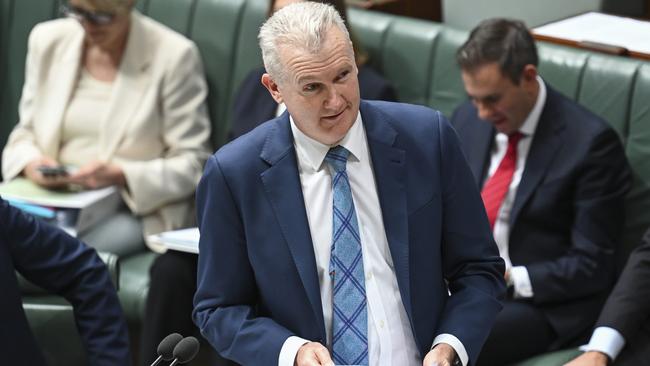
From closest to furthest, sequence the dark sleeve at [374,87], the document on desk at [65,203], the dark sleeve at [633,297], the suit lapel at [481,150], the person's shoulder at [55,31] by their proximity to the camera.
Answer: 1. the dark sleeve at [633,297]
2. the suit lapel at [481,150]
3. the dark sleeve at [374,87]
4. the document on desk at [65,203]
5. the person's shoulder at [55,31]

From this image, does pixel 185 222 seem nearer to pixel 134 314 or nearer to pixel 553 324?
pixel 134 314

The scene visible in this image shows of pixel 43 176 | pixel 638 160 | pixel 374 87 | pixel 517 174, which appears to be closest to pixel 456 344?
pixel 517 174

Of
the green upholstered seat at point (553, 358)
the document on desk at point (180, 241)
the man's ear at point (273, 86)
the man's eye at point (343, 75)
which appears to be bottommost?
the green upholstered seat at point (553, 358)

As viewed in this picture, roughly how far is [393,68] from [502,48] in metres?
0.80

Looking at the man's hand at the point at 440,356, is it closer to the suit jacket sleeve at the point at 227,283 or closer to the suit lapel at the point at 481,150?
the suit jacket sleeve at the point at 227,283

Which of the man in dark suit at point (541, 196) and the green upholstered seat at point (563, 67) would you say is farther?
the green upholstered seat at point (563, 67)

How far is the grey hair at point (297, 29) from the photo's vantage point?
222cm

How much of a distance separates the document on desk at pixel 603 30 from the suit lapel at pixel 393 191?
5.60ft

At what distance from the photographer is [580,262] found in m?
3.38

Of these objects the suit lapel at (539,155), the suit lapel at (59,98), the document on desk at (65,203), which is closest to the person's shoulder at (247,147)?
the suit lapel at (539,155)

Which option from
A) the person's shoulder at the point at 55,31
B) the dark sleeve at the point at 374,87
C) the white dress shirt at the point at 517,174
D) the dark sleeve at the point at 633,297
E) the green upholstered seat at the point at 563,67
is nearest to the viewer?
the dark sleeve at the point at 633,297

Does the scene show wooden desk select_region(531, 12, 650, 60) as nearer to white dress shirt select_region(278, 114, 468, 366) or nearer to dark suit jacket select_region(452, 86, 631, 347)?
dark suit jacket select_region(452, 86, 631, 347)

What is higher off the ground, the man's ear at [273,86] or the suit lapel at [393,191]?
the man's ear at [273,86]

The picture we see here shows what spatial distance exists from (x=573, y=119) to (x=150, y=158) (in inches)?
62.7
